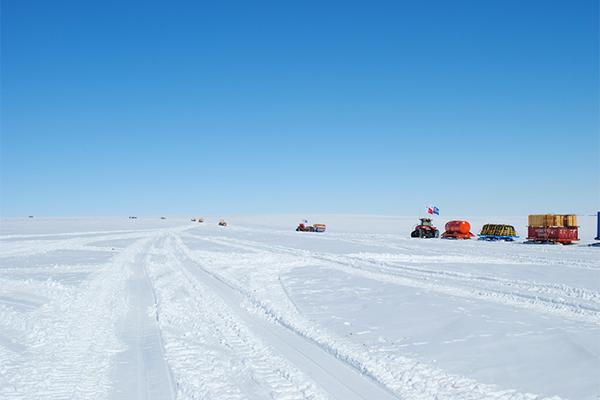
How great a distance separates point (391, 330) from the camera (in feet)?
25.2

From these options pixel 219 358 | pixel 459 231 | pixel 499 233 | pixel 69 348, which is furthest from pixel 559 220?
pixel 69 348

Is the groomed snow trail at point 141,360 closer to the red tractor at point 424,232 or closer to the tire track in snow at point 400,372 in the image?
the tire track in snow at point 400,372

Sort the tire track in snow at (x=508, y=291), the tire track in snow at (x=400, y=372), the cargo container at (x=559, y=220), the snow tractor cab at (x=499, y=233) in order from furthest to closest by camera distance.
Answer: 1. the snow tractor cab at (x=499, y=233)
2. the cargo container at (x=559, y=220)
3. the tire track in snow at (x=508, y=291)
4. the tire track in snow at (x=400, y=372)

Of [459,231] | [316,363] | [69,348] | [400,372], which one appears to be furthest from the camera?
[459,231]

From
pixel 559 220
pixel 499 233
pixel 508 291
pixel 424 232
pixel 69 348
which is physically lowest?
pixel 69 348

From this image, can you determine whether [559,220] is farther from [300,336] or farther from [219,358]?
[219,358]

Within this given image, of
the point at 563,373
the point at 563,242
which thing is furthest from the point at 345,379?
the point at 563,242

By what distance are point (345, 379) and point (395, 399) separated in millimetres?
711

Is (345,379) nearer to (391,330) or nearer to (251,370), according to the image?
(251,370)

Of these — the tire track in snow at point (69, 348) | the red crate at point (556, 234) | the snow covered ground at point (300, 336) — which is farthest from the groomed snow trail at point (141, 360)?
the red crate at point (556, 234)

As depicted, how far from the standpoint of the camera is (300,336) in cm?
721

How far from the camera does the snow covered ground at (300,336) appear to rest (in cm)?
514

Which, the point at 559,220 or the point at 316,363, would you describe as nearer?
the point at 316,363

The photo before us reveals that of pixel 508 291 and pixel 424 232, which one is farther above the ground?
pixel 424 232
